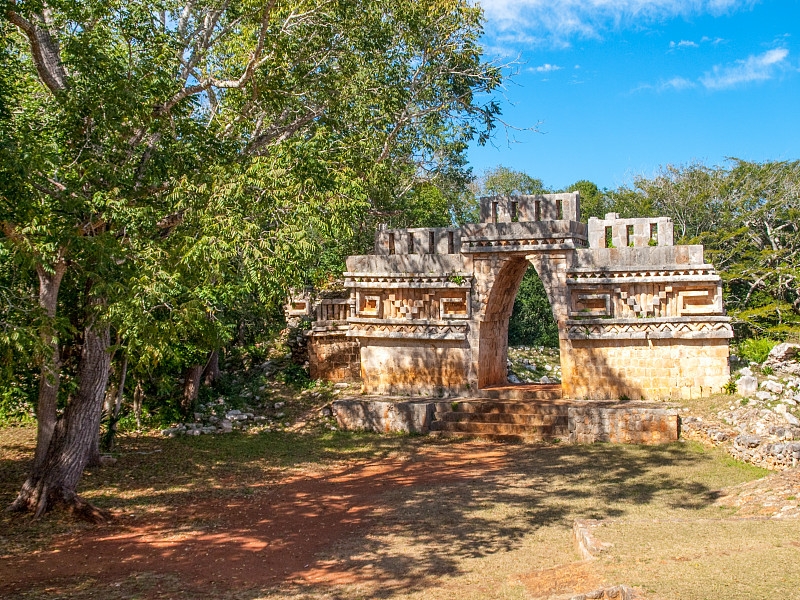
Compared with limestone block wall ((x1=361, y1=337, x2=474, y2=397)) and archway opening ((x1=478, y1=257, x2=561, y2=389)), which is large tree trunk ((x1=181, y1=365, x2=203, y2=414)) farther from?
archway opening ((x1=478, y1=257, x2=561, y2=389))

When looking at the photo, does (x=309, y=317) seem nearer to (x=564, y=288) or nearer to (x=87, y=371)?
(x=564, y=288)

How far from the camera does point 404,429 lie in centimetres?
1258

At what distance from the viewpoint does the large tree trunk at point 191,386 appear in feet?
43.3

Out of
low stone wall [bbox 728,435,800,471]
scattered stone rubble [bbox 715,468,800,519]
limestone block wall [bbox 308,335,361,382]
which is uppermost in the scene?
limestone block wall [bbox 308,335,361,382]

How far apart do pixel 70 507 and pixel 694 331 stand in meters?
9.26

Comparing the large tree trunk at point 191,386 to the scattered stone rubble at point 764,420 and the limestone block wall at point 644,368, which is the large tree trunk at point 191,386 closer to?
the limestone block wall at point 644,368

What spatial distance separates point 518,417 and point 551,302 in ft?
6.64

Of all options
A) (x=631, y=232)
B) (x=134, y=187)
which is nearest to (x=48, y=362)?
(x=134, y=187)

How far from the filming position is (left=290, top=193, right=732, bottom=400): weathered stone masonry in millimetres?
11664

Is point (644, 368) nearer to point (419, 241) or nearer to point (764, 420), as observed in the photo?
point (764, 420)

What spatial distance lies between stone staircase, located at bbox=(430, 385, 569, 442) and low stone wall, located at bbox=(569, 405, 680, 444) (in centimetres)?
22

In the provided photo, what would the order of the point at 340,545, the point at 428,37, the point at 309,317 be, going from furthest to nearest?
the point at 309,317
the point at 428,37
the point at 340,545

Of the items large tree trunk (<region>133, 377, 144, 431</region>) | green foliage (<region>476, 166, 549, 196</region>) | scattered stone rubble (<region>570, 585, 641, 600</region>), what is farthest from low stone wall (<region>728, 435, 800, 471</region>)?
green foliage (<region>476, 166, 549, 196</region>)

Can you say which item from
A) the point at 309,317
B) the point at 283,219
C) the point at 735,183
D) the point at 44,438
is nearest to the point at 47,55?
the point at 283,219
